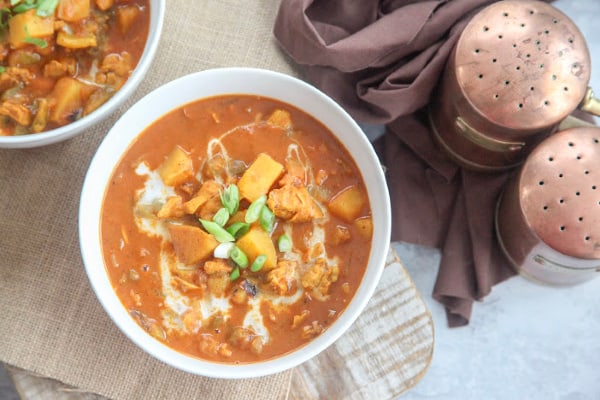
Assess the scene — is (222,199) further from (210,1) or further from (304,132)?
(210,1)

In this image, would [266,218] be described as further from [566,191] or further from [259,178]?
[566,191]

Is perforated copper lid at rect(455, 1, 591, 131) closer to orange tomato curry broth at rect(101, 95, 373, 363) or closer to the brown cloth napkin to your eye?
the brown cloth napkin

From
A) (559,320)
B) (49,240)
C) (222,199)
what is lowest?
(559,320)

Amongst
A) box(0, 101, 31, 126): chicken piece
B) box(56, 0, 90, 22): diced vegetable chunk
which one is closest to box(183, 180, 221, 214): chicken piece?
box(0, 101, 31, 126): chicken piece

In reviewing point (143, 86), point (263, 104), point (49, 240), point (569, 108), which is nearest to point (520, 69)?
point (569, 108)

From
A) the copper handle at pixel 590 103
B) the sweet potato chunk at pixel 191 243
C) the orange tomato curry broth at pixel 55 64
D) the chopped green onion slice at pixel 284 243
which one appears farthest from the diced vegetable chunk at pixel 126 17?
the copper handle at pixel 590 103

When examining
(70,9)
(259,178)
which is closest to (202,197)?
(259,178)
